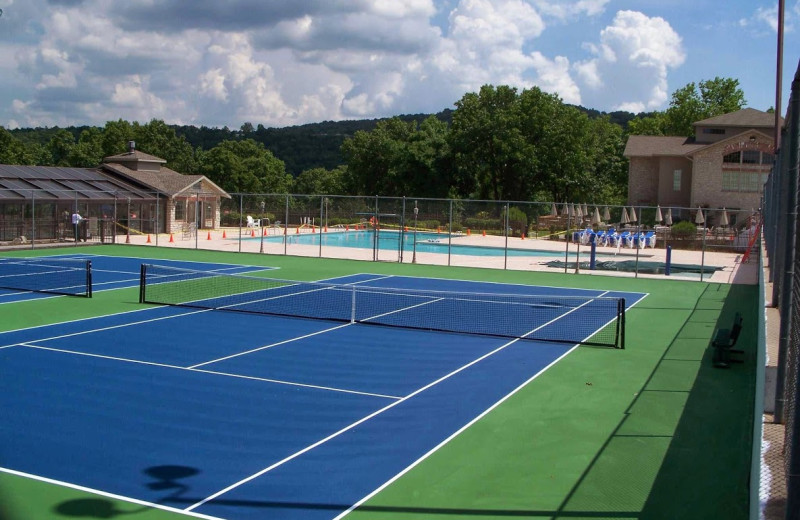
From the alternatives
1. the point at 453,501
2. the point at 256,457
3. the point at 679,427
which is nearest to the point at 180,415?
the point at 256,457

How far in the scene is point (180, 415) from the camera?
437 inches

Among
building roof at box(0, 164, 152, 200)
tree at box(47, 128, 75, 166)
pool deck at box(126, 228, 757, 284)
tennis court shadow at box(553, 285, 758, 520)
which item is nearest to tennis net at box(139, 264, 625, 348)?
tennis court shadow at box(553, 285, 758, 520)

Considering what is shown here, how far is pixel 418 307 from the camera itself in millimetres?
21250

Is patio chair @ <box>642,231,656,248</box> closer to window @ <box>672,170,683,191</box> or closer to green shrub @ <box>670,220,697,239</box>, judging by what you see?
green shrub @ <box>670,220,697,239</box>

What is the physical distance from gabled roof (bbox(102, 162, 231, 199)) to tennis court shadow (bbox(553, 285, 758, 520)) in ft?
125

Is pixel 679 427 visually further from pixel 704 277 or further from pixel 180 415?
pixel 704 277

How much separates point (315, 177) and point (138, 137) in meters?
40.0

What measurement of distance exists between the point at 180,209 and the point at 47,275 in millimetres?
26835

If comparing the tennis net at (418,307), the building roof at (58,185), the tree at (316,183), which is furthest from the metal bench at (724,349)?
the tree at (316,183)

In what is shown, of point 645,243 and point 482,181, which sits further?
point 482,181

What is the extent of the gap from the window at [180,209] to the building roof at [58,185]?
3.76 metres

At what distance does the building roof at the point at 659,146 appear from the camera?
57656 millimetres

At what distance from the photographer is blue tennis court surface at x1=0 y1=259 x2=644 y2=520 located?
8.73 m

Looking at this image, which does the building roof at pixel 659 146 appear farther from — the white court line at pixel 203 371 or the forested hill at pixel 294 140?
the forested hill at pixel 294 140
